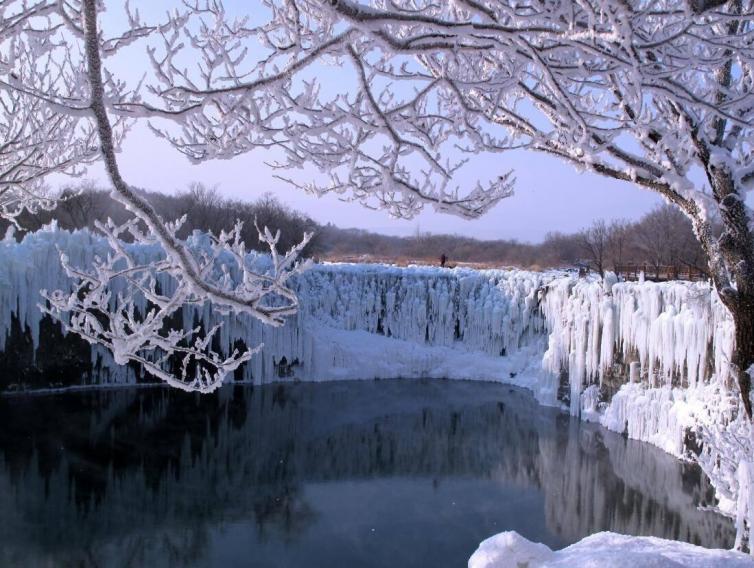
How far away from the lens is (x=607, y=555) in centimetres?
285

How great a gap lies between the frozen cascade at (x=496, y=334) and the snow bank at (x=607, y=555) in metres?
1.32

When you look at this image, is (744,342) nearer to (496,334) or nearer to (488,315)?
(488,315)

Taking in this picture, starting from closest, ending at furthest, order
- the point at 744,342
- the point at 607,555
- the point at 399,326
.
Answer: the point at 607,555, the point at 744,342, the point at 399,326

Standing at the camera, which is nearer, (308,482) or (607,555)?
(607,555)

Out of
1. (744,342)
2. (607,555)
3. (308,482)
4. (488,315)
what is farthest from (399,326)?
(607,555)

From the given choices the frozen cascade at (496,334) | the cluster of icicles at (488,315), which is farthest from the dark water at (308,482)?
the cluster of icicles at (488,315)

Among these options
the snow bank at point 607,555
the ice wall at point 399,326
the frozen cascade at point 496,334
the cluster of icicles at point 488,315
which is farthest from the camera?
the ice wall at point 399,326

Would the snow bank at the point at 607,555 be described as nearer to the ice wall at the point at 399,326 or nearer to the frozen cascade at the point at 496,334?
the frozen cascade at the point at 496,334

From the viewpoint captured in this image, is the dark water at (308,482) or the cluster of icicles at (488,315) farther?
the cluster of icicles at (488,315)

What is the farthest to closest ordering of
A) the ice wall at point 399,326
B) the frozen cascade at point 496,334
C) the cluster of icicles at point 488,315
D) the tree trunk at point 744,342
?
the ice wall at point 399,326, the cluster of icicles at point 488,315, the frozen cascade at point 496,334, the tree trunk at point 744,342

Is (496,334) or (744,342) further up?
(744,342)

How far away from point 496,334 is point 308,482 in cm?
841

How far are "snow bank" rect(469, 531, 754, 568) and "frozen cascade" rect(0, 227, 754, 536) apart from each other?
1.32 meters

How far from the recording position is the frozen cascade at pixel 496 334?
30.8 ft
